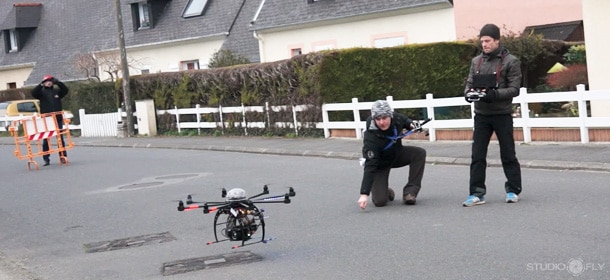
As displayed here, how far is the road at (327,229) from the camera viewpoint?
768 centimetres

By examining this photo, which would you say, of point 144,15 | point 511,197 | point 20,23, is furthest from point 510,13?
point 20,23

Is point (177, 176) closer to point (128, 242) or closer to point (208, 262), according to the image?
point (128, 242)

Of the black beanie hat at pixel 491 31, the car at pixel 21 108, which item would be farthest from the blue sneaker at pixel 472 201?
the car at pixel 21 108

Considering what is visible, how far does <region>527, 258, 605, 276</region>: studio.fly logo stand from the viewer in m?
6.95

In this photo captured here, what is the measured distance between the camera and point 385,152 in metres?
10.9

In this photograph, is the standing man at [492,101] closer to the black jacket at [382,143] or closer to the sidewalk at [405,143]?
the black jacket at [382,143]

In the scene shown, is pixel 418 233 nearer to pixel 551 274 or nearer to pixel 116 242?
pixel 551 274

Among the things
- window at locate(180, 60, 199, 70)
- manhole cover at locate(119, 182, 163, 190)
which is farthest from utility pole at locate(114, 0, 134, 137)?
manhole cover at locate(119, 182, 163, 190)

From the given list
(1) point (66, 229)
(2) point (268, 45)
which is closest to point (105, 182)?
(1) point (66, 229)

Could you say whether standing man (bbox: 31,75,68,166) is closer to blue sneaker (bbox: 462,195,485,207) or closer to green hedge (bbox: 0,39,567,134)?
green hedge (bbox: 0,39,567,134)

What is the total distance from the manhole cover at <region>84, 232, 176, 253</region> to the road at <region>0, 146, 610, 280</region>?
0.05m

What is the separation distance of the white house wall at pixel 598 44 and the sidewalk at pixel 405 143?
9.61ft

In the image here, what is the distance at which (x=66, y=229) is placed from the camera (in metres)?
11.3

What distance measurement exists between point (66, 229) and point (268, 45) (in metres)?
24.4
